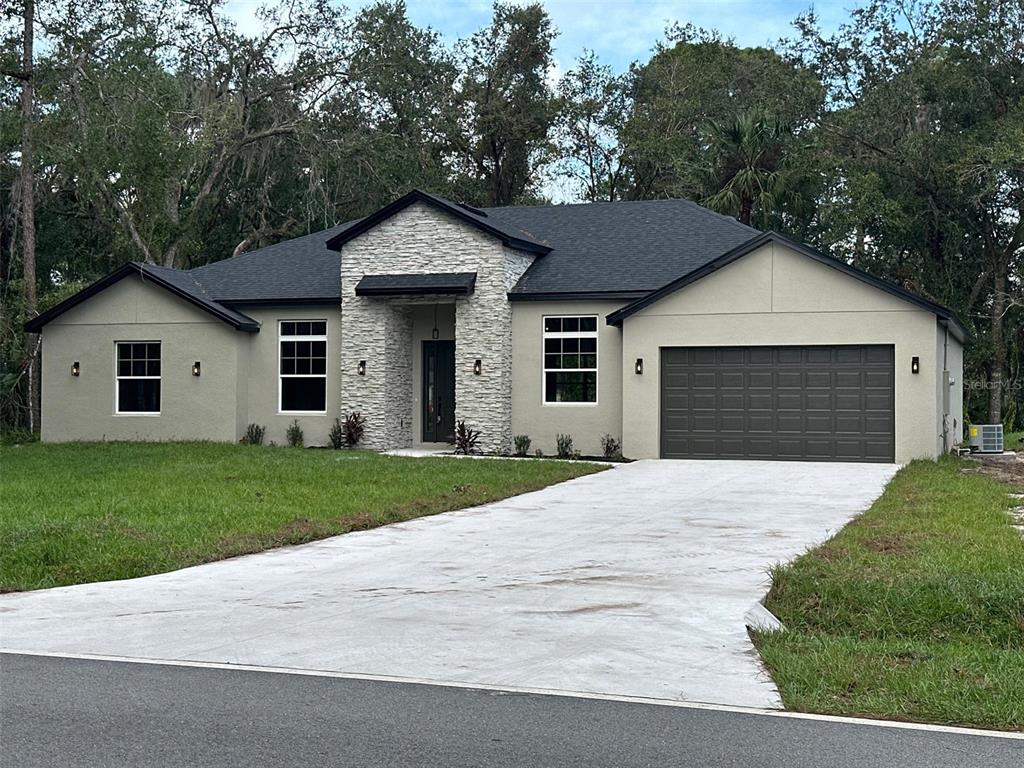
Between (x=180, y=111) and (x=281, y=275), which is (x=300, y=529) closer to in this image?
(x=281, y=275)

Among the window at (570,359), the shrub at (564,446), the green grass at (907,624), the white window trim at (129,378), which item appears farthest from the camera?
the white window trim at (129,378)

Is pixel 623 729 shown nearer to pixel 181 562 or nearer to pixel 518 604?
pixel 518 604

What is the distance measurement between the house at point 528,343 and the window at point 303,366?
49 mm

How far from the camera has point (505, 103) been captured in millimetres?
43000

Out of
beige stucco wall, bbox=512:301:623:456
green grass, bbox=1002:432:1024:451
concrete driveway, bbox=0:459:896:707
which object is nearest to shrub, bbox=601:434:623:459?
beige stucco wall, bbox=512:301:623:456

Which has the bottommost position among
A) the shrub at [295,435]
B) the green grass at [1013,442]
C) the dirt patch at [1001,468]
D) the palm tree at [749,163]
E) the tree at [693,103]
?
the dirt patch at [1001,468]

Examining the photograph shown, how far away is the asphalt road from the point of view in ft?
16.8

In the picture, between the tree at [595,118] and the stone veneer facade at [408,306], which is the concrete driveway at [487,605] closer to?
the stone veneer facade at [408,306]

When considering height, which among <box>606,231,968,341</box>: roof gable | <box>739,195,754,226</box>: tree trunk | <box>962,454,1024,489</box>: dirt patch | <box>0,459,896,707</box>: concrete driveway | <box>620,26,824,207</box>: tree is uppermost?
<box>620,26,824,207</box>: tree

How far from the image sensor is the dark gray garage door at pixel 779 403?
2144 cm

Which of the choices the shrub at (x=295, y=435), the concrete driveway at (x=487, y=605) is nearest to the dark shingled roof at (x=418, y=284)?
the shrub at (x=295, y=435)

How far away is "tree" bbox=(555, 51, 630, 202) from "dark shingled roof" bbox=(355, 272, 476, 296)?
2028cm

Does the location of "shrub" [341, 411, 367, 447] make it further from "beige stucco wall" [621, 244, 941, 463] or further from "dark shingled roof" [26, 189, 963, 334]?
"beige stucco wall" [621, 244, 941, 463]

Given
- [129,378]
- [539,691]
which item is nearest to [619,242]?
[129,378]
